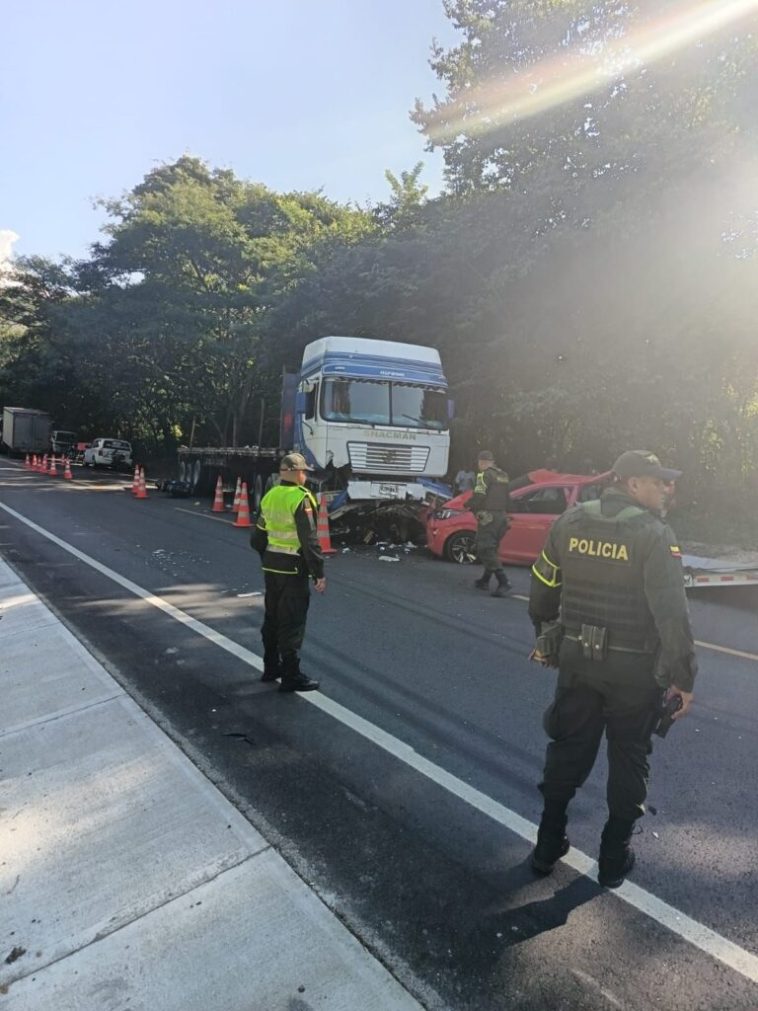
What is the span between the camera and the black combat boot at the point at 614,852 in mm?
2707

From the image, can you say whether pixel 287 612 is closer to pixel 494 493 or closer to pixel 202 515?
pixel 494 493

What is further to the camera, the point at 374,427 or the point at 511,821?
the point at 374,427

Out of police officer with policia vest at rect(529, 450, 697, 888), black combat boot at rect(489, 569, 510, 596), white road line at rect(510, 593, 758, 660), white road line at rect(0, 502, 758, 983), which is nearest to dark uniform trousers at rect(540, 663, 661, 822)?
police officer with policia vest at rect(529, 450, 697, 888)

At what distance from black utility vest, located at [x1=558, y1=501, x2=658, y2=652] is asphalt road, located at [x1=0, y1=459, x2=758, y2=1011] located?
1.06 m

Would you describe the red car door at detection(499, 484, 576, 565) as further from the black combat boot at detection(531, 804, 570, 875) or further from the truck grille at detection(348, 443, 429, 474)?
the black combat boot at detection(531, 804, 570, 875)

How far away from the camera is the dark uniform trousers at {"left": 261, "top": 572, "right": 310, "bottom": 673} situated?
4695mm

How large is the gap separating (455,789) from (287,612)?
1.76m

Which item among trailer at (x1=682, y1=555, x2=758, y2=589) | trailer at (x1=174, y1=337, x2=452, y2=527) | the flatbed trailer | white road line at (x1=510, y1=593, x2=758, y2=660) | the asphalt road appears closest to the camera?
the asphalt road

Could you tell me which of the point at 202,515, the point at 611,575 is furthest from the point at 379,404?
the point at 611,575

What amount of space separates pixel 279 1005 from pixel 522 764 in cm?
201

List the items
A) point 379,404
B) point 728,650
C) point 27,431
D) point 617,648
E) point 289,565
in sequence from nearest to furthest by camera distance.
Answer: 1. point 617,648
2. point 289,565
3. point 728,650
4. point 379,404
5. point 27,431

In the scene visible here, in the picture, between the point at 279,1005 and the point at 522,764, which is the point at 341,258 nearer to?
the point at 522,764

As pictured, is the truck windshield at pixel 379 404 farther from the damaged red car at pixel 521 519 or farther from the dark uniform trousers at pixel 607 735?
the dark uniform trousers at pixel 607 735

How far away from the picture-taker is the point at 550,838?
2.79m
